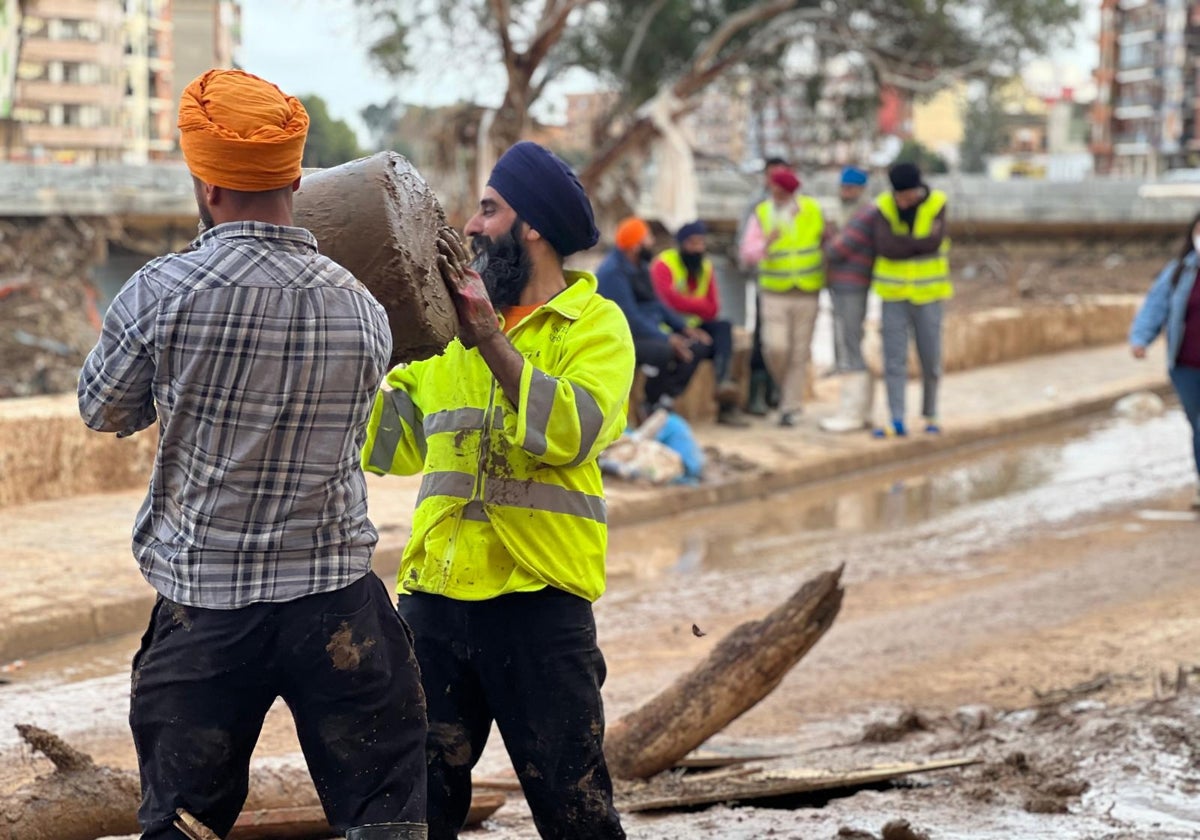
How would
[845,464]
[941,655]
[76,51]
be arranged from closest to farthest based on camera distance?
[941,655]
[845,464]
[76,51]

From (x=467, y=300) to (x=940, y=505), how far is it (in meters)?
8.34

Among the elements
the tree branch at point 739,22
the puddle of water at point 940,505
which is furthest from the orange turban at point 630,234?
the tree branch at point 739,22

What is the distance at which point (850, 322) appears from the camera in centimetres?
1323

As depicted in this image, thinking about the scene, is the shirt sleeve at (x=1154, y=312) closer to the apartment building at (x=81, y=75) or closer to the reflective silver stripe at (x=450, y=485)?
the reflective silver stripe at (x=450, y=485)

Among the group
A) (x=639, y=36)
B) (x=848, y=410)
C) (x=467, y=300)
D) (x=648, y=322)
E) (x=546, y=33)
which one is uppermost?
(x=639, y=36)

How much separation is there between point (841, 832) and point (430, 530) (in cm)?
159

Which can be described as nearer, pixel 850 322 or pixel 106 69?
pixel 850 322

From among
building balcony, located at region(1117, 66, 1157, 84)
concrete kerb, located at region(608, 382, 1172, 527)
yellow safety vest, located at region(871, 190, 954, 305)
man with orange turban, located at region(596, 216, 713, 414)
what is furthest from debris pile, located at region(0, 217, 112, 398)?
building balcony, located at region(1117, 66, 1157, 84)

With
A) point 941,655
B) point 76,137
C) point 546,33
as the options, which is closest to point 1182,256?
point 941,655

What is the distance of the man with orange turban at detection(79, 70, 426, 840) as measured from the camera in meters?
2.80

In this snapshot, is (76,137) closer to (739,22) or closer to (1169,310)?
(739,22)

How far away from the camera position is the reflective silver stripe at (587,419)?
341 centimetres

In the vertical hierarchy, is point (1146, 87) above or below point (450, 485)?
above

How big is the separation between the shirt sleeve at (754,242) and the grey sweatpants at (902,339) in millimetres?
1061
